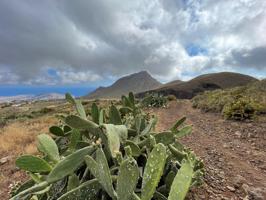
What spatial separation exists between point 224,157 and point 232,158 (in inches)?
6.2

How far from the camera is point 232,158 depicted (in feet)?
17.9

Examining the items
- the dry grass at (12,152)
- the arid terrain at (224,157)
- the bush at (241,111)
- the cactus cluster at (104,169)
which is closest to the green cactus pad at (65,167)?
the cactus cluster at (104,169)

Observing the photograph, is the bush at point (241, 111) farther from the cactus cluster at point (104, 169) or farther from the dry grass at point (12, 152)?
the dry grass at point (12, 152)

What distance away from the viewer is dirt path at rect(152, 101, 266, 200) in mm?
3756

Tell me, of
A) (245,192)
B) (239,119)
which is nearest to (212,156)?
(245,192)

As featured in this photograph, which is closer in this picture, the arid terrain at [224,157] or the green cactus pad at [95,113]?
the green cactus pad at [95,113]

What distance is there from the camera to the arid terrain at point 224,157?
3.82 metres

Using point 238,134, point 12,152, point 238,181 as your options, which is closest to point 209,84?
point 238,134

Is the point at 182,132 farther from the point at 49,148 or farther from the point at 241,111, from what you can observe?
the point at 241,111

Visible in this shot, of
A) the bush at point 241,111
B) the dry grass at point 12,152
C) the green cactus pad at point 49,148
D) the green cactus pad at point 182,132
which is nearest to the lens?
the green cactus pad at point 49,148

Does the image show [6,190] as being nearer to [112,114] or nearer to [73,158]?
[112,114]

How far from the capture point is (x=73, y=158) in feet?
7.92

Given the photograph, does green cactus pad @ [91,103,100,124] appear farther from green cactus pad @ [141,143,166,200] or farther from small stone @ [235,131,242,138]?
small stone @ [235,131,242,138]

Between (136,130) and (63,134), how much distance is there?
1034mm
